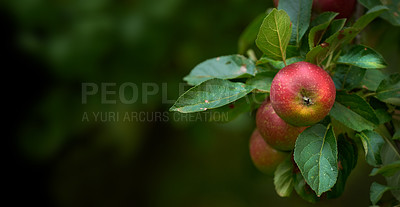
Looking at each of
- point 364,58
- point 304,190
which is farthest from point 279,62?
point 304,190

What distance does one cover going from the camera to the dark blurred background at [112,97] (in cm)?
189

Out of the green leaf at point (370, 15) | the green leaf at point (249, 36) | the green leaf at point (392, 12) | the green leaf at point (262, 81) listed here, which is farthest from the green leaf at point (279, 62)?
the green leaf at point (249, 36)

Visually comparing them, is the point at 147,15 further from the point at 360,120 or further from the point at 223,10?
the point at 360,120

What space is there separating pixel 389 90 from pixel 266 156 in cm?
32

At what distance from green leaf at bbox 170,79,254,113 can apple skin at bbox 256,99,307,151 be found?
0.10m

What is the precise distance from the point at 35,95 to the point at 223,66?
152 cm

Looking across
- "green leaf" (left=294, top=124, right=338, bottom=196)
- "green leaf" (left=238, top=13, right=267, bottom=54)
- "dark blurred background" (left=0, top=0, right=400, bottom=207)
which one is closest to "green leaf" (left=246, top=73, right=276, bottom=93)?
"green leaf" (left=294, top=124, right=338, bottom=196)

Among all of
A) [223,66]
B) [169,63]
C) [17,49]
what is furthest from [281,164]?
[17,49]

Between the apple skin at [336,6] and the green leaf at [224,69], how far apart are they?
196 mm

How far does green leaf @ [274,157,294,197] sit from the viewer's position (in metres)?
0.96

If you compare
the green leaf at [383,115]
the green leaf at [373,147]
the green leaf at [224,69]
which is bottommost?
the green leaf at [373,147]

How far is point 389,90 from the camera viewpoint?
34.9 inches

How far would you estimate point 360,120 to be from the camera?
2.80 ft

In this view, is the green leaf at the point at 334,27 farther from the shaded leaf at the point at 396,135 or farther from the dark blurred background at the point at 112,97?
the dark blurred background at the point at 112,97
